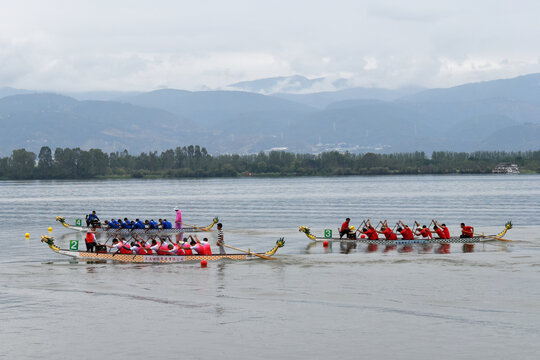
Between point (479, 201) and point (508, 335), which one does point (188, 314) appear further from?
point (479, 201)

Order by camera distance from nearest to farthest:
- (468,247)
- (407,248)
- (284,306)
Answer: (284,306)
(407,248)
(468,247)

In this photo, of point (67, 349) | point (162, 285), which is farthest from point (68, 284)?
point (67, 349)

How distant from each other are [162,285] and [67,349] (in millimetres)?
10027

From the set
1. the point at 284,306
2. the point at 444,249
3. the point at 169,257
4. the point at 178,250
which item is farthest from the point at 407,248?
the point at 284,306

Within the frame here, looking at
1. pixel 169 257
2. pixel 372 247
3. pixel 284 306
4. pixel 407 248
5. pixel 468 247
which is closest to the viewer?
pixel 284 306

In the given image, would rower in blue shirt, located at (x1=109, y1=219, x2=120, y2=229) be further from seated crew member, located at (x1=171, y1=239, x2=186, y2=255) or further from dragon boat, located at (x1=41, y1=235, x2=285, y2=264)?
seated crew member, located at (x1=171, y1=239, x2=186, y2=255)

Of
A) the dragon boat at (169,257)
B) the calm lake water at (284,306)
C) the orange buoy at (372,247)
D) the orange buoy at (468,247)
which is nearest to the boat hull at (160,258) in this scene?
the dragon boat at (169,257)

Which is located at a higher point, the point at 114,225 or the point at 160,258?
the point at 114,225

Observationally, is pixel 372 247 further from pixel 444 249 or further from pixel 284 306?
pixel 284 306

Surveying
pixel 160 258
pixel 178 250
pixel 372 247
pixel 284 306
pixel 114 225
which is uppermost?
pixel 114 225

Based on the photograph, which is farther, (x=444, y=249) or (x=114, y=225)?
(x=114, y=225)

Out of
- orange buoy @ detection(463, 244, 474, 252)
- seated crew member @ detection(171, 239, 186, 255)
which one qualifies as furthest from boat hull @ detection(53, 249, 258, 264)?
orange buoy @ detection(463, 244, 474, 252)

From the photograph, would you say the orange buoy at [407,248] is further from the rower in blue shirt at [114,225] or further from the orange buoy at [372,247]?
→ the rower in blue shirt at [114,225]

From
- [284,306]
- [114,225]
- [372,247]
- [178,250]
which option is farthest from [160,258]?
[114,225]
